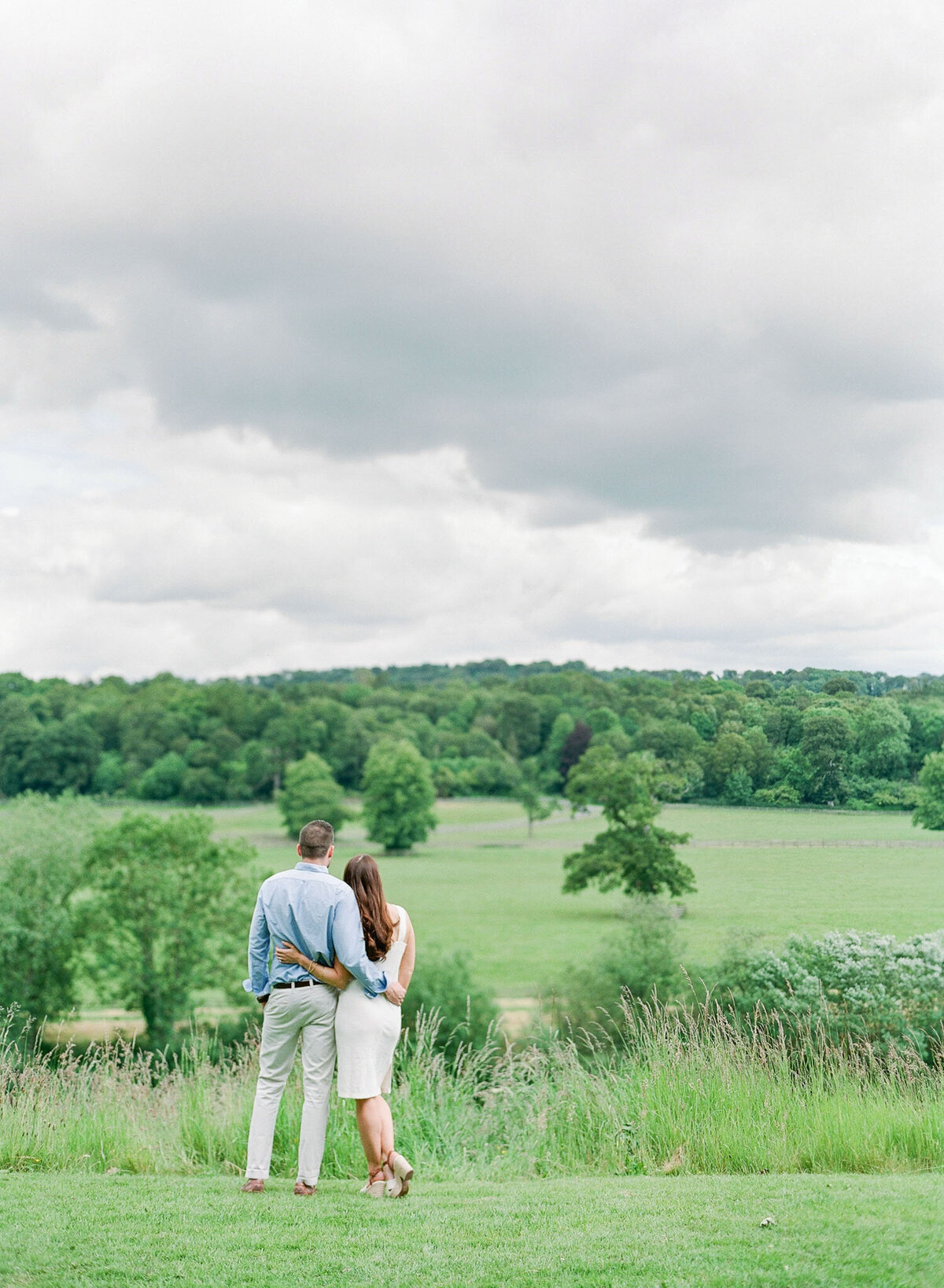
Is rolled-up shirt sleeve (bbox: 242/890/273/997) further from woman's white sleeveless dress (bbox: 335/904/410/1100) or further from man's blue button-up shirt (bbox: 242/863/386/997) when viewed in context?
woman's white sleeveless dress (bbox: 335/904/410/1100)

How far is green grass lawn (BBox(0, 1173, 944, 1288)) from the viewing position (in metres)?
4.27

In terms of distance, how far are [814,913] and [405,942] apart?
1161 centimetres

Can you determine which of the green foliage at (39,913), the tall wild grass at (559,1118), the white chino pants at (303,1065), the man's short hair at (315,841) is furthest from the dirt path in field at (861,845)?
the green foliage at (39,913)

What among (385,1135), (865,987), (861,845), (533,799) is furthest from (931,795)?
(533,799)

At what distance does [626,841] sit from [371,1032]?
32058 mm

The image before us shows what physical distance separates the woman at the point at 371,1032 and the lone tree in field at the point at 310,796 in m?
55.4

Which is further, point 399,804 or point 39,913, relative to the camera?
point 399,804

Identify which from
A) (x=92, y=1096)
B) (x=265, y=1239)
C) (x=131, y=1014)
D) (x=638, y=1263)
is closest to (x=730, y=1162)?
(x=638, y=1263)

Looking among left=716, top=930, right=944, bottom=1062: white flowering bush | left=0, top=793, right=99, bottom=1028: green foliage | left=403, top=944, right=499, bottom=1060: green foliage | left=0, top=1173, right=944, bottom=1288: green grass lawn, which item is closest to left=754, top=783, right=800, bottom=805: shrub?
left=716, top=930, right=944, bottom=1062: white flowering bush

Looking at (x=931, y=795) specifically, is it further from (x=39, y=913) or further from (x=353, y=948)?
(x=39, y=913)

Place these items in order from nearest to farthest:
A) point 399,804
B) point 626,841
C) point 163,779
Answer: point 626,841 → point 399,804 → point 163,779

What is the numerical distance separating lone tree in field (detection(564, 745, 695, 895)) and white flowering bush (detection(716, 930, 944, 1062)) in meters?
16.3

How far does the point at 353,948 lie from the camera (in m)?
5.41

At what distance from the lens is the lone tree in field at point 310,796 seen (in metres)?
62.2
